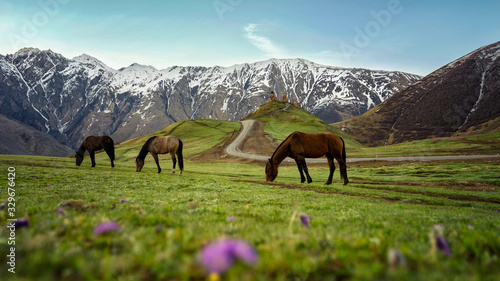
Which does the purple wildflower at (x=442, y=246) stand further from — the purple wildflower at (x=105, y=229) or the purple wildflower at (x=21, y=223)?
the purple wildflower at (x=21, y=223)

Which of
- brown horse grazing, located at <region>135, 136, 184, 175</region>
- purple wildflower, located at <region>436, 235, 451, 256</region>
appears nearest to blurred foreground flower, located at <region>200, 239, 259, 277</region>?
purple wildflower, located at <region>436, 235, 451, 256</region>

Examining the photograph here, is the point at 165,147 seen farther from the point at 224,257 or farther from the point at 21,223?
the point at 224,257

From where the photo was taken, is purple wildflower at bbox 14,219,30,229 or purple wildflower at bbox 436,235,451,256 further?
purple wildflower at bbox 14,219,30,229

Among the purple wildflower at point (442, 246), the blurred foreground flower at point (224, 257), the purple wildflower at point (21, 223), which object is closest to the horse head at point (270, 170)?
the purple wildflower at point (442, 246)

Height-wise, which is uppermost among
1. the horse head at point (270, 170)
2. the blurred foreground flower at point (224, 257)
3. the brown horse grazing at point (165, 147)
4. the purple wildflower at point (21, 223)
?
the brown horse grazing at point (165, 147)

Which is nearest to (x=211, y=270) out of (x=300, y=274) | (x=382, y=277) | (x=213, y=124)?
(x=300, y=274)

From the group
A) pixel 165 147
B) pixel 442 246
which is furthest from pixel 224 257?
pixel 165 147

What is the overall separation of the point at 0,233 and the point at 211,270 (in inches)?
126

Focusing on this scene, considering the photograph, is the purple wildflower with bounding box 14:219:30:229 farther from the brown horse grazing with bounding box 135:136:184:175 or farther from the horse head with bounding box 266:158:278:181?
the brown horse grazing with bounding box 135:136:184:175

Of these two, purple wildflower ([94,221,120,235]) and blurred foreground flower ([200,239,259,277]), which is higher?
blurred foreground flower ([200,239,259,277])

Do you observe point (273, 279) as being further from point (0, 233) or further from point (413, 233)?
point (413, 233)

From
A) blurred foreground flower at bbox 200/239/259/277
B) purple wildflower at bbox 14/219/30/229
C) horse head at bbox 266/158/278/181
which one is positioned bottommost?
horse head at bbox 266/158/278/181

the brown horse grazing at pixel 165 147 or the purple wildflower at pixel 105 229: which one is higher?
the brown horse grazing at pixel 165 147

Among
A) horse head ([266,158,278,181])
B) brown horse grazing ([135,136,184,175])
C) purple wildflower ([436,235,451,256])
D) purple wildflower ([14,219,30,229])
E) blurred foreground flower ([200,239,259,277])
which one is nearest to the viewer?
blurred foreground flower ([200,239,259,277])
